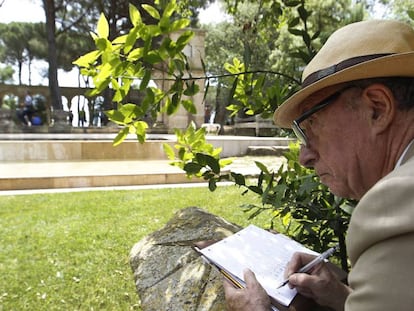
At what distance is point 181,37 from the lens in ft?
5.51

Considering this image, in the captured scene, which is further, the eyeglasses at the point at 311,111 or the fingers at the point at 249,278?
the fingers at the point at 249,278

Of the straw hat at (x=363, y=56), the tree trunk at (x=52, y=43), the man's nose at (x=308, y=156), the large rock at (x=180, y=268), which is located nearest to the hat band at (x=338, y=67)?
the straw hat at (x=363, y=56)

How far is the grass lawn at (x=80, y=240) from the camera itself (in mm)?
3119

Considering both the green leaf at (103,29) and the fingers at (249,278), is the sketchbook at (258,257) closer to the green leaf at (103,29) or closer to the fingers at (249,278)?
the fingers at (249,278)

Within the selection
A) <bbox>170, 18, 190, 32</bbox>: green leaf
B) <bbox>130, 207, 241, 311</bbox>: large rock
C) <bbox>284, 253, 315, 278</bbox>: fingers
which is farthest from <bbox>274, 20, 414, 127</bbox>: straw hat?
<bbox>130, 207, 241, 311</bbox>: large rock

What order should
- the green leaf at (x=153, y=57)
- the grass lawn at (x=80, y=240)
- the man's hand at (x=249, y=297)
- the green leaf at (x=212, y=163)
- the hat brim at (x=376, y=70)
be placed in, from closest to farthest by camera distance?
the hat brim at (x=376, y=70), the man's hand at (x=249, y=297), the green leaf at (x=153, y=57), the green leaf at (x=212, y=163), the grass lawn at (x=80, y=240)

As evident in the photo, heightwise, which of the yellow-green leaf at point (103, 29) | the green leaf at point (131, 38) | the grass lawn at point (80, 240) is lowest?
the grass lawn at point (80, 240)

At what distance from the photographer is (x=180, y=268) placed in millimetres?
2270

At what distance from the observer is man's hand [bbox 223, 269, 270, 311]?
1216mm

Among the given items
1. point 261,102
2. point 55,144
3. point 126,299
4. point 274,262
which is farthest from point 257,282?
point 55,144

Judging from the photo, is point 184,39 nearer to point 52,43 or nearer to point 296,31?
point 296,31

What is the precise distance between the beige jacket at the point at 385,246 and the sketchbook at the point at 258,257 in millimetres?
510

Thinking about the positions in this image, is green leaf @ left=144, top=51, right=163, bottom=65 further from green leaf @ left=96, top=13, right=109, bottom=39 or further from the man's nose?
the man's nose

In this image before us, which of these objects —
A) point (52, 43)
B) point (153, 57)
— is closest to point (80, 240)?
point (153, 57)
